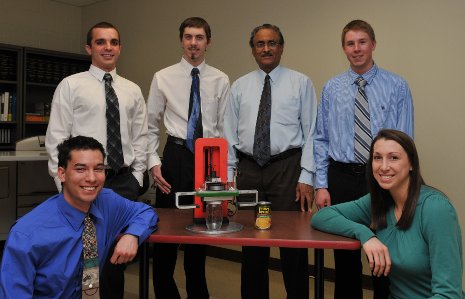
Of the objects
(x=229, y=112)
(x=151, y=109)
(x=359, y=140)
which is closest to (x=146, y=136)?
(x=151, y=109)

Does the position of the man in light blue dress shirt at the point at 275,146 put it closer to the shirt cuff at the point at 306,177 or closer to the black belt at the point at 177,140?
the shirt cuff at the point at 306,177

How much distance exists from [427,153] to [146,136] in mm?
2047

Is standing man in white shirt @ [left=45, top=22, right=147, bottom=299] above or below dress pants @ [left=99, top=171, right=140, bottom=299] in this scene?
above

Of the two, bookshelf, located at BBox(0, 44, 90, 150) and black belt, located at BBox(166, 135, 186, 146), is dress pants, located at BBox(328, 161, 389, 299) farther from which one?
bookshelf, located at BBox(0, 44, 90, 150)

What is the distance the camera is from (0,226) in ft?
13.2

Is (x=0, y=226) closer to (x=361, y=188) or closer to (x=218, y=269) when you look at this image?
(x=218, y=269)

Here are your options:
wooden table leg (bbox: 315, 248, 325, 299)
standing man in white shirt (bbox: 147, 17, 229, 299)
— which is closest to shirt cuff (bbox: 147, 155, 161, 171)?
standing man in white shirt (bbox: 147, 17, 229, 299)

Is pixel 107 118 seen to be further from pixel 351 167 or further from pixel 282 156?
pixel 351 167

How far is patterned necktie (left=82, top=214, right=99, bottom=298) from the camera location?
68.0 inches

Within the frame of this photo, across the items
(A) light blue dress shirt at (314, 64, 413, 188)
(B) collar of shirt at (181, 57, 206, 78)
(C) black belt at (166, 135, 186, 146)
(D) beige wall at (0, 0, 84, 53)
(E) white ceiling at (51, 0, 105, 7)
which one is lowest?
(C) black belt at (166, 135, 186, 146)

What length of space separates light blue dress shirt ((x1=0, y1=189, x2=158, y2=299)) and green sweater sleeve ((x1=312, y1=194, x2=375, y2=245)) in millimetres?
724

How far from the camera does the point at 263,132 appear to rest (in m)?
2.74

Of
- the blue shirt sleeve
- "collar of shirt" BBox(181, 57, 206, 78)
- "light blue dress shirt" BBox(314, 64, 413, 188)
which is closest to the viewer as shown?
the blue shirt sleeve

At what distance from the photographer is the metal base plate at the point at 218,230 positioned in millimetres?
1930
